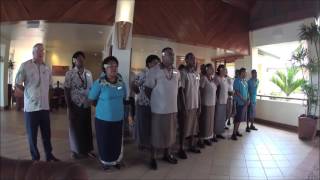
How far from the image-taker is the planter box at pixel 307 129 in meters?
5.91

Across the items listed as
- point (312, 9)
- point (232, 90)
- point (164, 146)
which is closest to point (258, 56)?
point (312, 9)

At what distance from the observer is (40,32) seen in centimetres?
514

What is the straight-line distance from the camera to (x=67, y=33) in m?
5.16

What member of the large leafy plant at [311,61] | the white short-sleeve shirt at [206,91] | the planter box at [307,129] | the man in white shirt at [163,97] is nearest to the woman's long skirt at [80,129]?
the man in white shirt at [163,97]

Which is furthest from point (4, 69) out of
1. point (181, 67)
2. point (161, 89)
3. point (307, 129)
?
point (307, 129)

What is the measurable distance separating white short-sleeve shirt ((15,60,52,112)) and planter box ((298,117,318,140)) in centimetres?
486

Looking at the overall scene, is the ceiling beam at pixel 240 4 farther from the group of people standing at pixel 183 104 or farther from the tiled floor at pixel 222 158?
the tiled floor at pixel 222 158

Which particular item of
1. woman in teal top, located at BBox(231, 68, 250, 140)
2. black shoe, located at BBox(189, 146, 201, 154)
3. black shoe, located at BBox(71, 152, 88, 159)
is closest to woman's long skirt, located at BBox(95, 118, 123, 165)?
black shoe, located at BBox(71, 152, 88, 159)

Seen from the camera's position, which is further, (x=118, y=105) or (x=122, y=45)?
(x=122, y=45)

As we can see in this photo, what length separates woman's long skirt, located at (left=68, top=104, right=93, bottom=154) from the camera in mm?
3896

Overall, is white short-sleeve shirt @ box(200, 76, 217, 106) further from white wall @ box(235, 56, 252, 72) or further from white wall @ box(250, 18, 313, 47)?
white wall @ box(250, 18, 313, 47)

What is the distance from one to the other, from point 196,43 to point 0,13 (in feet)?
11.7

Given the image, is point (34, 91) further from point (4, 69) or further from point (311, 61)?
point (311, 61)

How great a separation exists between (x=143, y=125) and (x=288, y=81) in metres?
4.45
